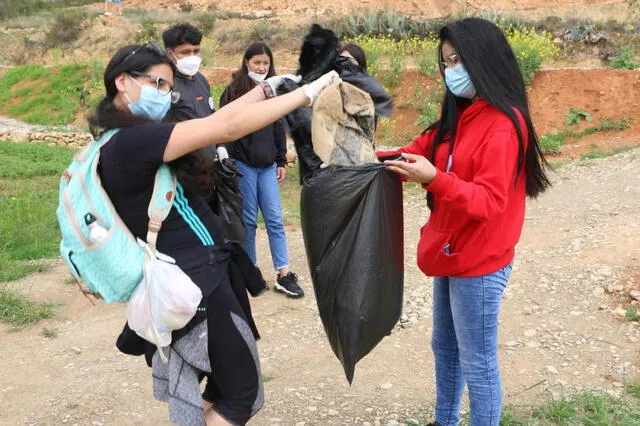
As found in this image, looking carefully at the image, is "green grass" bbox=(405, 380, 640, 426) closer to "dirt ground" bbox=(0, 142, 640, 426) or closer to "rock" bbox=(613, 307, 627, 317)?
"dirt ground" bbox=(0, 142, 640, 426)

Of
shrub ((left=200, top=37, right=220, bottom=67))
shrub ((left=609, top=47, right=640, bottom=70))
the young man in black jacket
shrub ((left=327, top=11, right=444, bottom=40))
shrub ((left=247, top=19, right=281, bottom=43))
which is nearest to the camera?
the young man in black jacket

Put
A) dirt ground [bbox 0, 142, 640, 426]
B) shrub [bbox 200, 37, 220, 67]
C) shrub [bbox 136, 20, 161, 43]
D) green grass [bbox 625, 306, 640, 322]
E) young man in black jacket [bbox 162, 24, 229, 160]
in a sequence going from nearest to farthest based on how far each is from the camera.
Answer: dirt ground [bbox 0, 142, 640, 426], green grass [bbox 625, 306, 640, 322], young man in black jacket [bbox 162, 24, 229, 160], shrub [bbox 200, 37, 220, 67], shrub [bbox 136, 20, 161, 43]

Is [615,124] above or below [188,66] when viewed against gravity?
below

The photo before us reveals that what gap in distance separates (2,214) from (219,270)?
5725mm

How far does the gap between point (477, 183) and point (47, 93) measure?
1838cm

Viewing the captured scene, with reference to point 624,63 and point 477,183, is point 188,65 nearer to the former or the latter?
point 477,183

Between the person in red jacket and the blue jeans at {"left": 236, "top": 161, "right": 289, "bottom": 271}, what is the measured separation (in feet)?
7.18

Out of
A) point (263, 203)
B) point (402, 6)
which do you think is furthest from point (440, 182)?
point (402, 6)

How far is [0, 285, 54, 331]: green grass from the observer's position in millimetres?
4531

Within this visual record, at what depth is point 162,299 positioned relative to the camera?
200 cm

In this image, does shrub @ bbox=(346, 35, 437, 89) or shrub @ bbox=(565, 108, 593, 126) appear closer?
shrub @ bbox=(565, 108, 593, 126)

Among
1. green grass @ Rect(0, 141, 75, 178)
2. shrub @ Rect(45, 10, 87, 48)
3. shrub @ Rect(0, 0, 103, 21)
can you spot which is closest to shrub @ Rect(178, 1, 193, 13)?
shrub @ Rect(45, 10, 87, 48)

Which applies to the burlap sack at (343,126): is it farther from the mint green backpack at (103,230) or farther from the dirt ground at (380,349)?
the dirt ground at (380,349)

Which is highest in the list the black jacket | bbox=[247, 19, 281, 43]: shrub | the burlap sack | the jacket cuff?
the burlap sack
